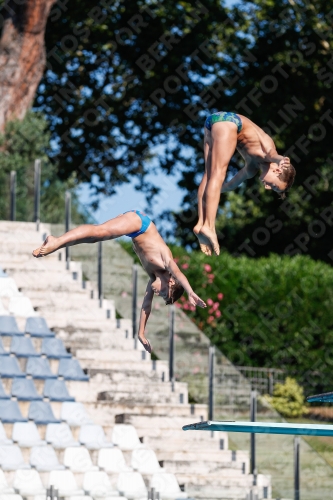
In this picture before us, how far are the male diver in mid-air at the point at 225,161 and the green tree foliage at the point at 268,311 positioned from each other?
34.3 ft

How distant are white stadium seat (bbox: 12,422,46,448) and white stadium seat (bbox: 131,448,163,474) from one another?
1.04 meters

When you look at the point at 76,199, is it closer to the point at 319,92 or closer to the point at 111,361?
the point at 111,361

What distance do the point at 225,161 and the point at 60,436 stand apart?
20.3 ft

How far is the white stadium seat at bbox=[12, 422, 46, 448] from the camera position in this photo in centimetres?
1194

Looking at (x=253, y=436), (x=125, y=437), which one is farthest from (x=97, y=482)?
(x=253, y=436)

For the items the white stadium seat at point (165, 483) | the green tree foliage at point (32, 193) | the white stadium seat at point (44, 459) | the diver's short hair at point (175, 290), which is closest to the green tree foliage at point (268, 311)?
the green tree foliage at point (32, 193)

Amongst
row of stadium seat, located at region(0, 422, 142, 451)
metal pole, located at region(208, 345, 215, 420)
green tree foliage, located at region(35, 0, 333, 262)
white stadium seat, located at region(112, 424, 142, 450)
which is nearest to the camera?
row of stadium seat, located at region(0, 422, 142, 451)

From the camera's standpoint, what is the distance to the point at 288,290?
18.7 m

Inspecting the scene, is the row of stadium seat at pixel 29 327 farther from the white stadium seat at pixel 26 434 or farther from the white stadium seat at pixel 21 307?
the white stadium seat at pixel 26 434

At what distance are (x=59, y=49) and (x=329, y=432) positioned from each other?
727 inches

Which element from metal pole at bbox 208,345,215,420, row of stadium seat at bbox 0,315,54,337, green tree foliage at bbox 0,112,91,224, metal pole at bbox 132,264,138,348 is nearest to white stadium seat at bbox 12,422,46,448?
row of stadium seat at bbox 0,315,54,337

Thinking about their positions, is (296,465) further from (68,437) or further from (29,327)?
(29,327)

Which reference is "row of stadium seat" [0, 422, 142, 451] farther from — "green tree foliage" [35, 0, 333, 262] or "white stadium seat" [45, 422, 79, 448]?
"green tree foliage" [35, 0, 333, 262]

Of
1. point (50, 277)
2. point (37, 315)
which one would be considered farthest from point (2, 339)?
point (50, 277)
